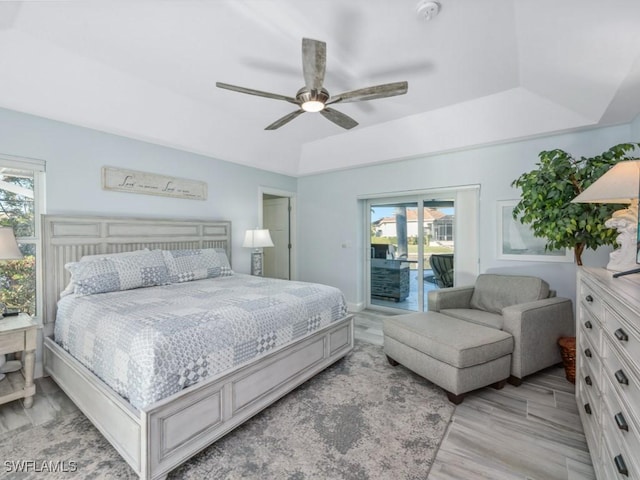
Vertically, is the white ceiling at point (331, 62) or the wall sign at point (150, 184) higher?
the white ceiling at point (331, 62)

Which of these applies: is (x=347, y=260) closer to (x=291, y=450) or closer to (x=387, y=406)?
(x=387, y=406)

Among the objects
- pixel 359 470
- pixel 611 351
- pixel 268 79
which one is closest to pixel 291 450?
pixel 359 470

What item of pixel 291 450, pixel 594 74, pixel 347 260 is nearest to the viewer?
pixel 291 450

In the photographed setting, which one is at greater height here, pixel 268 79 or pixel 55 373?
pixel 268 79

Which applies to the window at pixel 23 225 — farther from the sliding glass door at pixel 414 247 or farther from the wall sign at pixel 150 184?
the sliding glass door at pixel 414 247

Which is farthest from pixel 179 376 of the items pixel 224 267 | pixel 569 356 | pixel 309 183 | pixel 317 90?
pixel 309 183

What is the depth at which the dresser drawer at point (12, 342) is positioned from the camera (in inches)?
84.9

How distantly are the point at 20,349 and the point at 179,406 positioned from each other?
1525mm

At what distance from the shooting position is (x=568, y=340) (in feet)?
8.85

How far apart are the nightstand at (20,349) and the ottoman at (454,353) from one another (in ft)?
9.69

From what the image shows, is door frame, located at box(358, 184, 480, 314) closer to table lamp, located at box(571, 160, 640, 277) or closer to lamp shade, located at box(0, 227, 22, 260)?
table lamp, located at box(571, 160, 640, 277)

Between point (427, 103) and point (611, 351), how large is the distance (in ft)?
9.58

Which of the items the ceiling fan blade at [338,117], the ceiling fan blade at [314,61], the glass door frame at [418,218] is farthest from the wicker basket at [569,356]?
the ceiling fan blade at [314,61]

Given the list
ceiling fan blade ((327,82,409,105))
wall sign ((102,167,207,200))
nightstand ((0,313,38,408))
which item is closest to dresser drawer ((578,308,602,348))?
ceiling fan blade ((327,82,409,105))
